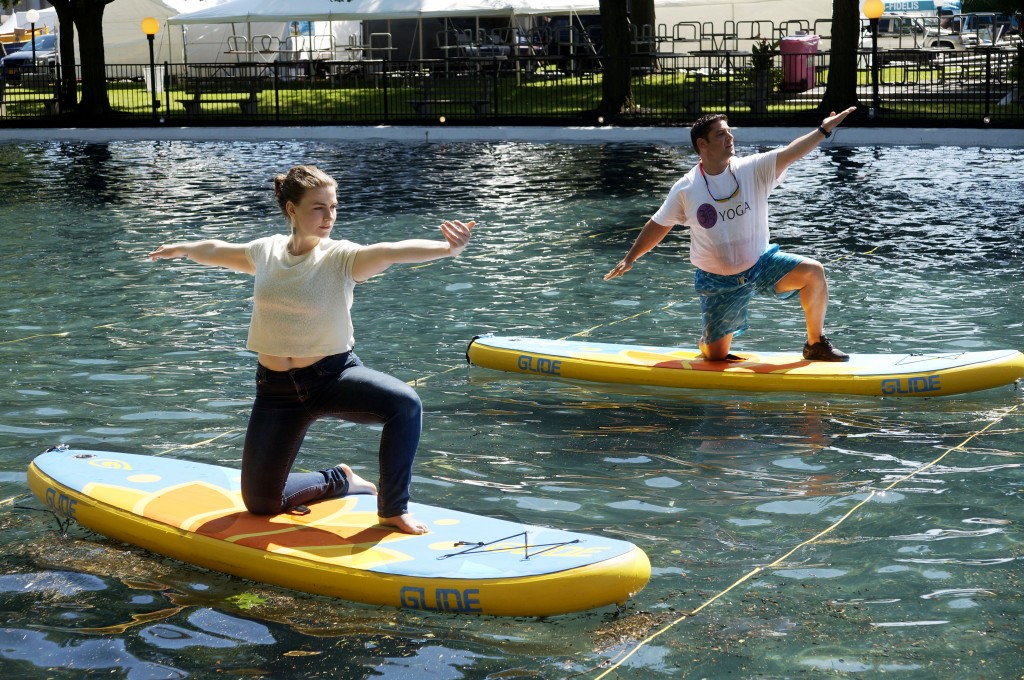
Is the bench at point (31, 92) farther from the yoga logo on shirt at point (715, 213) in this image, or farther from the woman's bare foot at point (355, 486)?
the woman's bare foot at point (355, 486)

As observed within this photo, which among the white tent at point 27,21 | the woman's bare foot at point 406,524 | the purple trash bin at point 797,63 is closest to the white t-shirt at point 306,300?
the woman's bare foot at point 406,524

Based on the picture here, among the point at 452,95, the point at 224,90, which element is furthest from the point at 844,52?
the point at 224,90

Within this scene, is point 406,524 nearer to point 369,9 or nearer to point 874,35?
point 874,35

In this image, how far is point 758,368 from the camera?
8.12 metres

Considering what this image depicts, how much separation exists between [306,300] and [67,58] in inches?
1173

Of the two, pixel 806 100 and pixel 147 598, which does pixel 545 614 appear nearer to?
pixel 147 598

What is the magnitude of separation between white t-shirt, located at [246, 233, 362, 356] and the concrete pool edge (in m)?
20.1

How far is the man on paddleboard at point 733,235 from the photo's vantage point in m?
7.82

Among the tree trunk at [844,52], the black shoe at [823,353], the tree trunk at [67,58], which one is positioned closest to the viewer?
the black shoe at [823,353]

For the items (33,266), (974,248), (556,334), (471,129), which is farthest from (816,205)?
(471,129)

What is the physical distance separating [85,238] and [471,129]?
13.5m

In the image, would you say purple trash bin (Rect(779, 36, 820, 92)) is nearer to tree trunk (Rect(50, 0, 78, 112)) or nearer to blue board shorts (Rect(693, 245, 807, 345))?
tree trunk (Rect(50, 0, 78, 112))

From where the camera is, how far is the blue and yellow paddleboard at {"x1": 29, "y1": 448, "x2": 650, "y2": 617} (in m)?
4.86

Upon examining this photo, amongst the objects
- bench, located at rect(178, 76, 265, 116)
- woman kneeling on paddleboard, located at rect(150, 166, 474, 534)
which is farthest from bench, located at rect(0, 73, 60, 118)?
woman kneeling on paddleboard, located at rect(150, 166, 474, 534)
